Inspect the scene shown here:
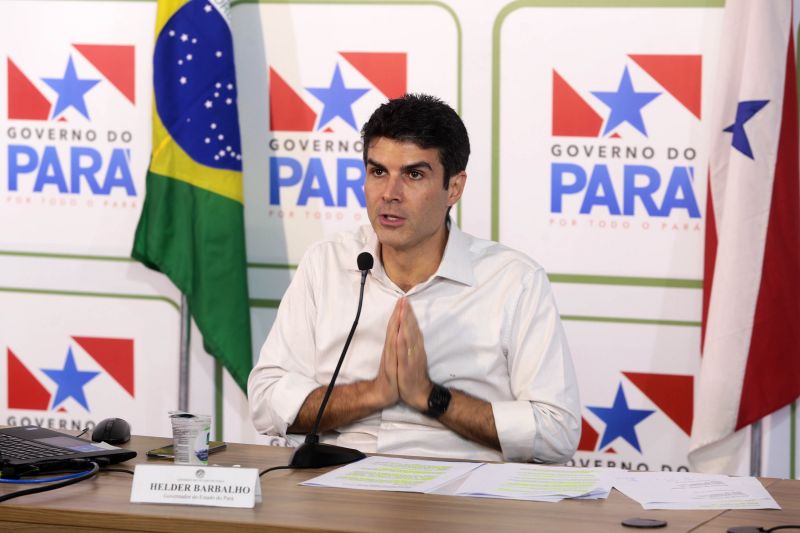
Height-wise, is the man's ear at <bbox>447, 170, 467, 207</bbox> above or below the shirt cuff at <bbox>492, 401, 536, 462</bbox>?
above

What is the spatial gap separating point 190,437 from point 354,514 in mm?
470

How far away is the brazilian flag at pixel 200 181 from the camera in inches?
139

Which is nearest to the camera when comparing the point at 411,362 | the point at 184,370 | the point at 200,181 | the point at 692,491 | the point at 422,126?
the point at 692,491

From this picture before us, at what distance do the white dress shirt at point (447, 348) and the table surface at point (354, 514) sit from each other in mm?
543

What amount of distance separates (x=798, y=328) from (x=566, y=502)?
1701mm

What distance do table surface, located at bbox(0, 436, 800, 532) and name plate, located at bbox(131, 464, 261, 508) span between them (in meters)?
0.02

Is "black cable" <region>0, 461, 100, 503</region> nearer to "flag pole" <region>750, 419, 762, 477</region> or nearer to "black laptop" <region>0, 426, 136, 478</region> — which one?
"black laptop" <region>0, 426, 136, 478</region>

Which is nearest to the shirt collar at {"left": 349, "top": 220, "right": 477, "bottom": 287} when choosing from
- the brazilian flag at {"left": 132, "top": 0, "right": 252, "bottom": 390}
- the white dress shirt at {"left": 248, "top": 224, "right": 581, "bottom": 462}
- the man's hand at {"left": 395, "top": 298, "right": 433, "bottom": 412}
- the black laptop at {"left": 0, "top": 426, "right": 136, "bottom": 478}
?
the white dress shirt at {"left": 248, "top": 224, "right": 581, "bottom": 462}

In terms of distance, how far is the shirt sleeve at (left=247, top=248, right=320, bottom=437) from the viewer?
245cm

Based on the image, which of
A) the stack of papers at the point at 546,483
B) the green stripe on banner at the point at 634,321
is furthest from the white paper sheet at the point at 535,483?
the green stripe on banner at the point at 634,321

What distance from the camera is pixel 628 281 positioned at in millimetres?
3492

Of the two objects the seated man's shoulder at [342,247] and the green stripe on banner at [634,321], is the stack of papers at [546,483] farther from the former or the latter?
the green stripe on banner at [634,321]

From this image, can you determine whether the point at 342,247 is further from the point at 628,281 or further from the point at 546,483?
the point at 628,281

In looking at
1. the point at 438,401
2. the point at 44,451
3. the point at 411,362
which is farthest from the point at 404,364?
the point at 44,451
